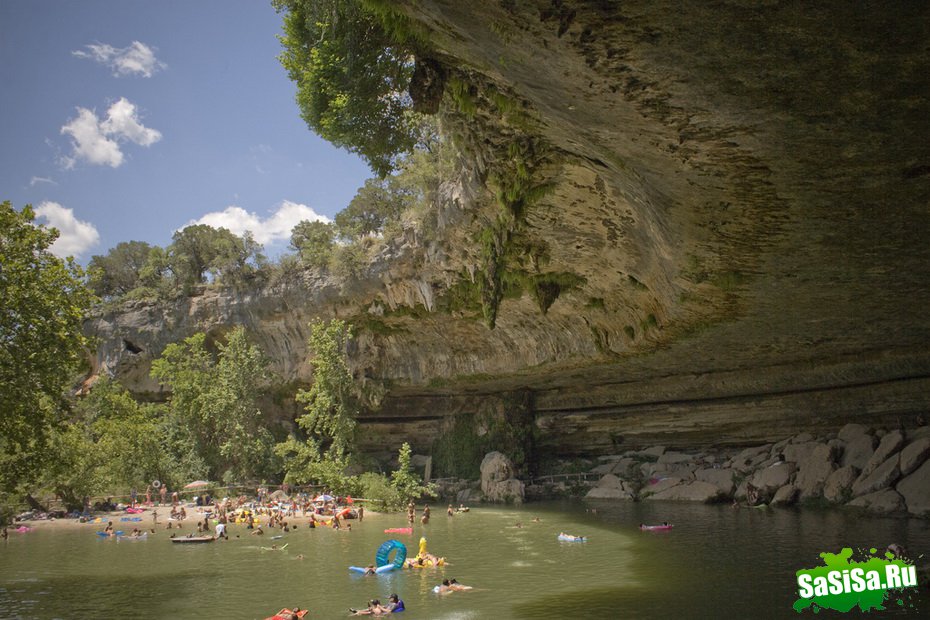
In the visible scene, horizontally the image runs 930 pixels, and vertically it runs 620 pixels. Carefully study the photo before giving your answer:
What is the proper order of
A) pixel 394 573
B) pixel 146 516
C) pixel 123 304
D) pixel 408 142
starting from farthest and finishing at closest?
pixel 123 304
pixel 146 516
pixel 408 142
pixel 394 573

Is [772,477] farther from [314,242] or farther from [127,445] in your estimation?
[127,445]

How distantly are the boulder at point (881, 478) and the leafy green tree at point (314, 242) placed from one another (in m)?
22.0

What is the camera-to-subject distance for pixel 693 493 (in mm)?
24969

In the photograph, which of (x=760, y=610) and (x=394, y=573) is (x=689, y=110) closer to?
(x=760, y=610)

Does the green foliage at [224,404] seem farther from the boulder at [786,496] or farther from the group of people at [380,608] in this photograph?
the boulder at [786,496]

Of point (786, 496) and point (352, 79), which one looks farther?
point (786, 496)

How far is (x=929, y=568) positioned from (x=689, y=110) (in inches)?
369

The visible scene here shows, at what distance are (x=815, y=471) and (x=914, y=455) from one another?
344 cm

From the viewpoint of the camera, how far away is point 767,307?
1478 centimetres

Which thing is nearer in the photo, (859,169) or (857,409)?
(859,169)

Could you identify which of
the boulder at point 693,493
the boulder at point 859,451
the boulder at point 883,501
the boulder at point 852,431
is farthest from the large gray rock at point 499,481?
the boulder at point 883,501

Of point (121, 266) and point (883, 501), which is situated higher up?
point (121, 266)

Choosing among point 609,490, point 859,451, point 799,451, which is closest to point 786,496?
point 799,451

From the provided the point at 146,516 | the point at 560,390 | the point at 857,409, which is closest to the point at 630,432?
the point at 560,390
